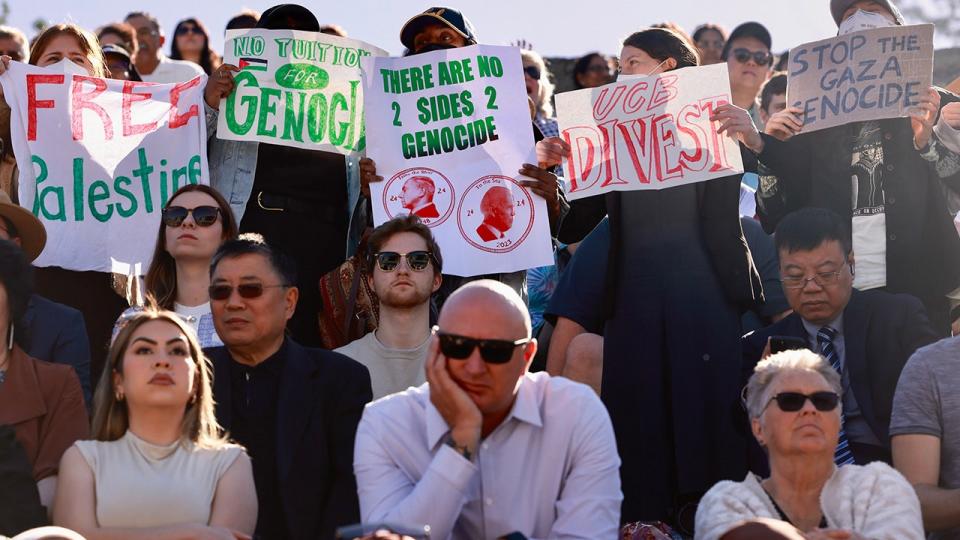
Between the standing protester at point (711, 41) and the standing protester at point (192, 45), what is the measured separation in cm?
333

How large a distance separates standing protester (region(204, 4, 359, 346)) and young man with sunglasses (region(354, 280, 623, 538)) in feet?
7.32

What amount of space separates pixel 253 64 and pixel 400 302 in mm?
1574

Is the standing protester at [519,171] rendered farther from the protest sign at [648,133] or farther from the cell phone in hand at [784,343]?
the cell phone in hand at [784,343]

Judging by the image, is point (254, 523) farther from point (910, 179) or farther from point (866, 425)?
point (910, 179)

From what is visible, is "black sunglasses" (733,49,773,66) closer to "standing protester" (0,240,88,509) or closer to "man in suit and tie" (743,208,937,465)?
"man in suit and tie" (743,208,937,465)

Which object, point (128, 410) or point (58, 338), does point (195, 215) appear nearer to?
point (58, 338)

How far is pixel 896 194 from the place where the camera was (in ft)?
23.4

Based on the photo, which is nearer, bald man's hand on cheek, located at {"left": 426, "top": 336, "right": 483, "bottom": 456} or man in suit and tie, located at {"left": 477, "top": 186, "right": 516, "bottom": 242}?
bald man's hand on cheek, located at {"left": 426, "top": 336, "right": 483, "bottom": 456}

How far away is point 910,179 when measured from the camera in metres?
7.12

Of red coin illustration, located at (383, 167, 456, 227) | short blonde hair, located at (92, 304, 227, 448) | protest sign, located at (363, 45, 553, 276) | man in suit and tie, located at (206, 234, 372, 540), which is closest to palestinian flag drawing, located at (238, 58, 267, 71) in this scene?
protest sign, located at (363, 45, 553, 276)

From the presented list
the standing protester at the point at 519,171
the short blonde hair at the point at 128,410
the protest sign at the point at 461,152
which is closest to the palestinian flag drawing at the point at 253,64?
the protest sign at the point at 461,152

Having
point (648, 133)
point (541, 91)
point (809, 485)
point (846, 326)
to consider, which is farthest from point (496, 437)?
point (541, 91)

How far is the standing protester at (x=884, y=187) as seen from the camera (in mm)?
7102

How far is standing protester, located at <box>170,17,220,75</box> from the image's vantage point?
1078 cm
